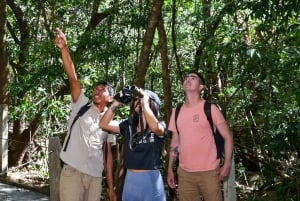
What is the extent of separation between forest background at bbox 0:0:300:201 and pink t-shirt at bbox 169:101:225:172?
62 cm

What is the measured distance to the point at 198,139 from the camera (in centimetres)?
375

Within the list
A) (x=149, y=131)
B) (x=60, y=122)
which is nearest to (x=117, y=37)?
(x=60, y=122)

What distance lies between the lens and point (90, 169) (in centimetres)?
382

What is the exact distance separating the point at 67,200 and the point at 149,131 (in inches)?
38.0

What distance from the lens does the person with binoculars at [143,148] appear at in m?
3.30

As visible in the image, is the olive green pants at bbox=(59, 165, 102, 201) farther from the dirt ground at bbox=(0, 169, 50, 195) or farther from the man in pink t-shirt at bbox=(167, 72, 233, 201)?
the dirt ground at bbox=(0, 169, 50, 195)

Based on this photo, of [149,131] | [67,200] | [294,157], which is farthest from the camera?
[294,157]

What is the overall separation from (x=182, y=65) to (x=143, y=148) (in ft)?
16.0

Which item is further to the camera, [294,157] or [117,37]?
[117,37]

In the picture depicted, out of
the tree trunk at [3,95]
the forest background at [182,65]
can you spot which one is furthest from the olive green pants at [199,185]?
the tree trunk at [3,95]

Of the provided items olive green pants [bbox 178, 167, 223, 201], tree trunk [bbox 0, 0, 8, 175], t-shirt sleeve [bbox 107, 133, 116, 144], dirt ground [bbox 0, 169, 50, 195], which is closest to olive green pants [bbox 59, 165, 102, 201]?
t-shirt sleeve [bbox 107, 133, 116, 144]

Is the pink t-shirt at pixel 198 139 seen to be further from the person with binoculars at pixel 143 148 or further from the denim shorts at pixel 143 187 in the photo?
the denim shorts at pixel 143 187

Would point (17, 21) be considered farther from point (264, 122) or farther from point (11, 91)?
point (264, 122)

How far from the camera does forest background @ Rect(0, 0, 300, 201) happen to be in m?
4.57
